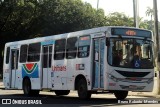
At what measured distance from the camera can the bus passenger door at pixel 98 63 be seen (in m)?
19.0

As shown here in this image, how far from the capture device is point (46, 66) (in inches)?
926

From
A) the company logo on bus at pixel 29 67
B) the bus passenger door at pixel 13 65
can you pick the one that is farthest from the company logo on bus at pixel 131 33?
the bus passenger door at pixel 13 65

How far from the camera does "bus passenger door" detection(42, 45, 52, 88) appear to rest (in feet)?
76.0

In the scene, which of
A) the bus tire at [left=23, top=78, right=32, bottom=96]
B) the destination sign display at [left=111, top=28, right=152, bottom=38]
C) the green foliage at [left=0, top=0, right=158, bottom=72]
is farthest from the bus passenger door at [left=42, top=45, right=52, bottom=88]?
the green foliage at [left=0, top=0, right=158, bottom=72]

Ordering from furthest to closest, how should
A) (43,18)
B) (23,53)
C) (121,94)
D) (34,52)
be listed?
(43,18), (23,53), (34,52), (121,94)

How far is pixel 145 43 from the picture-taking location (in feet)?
64.6

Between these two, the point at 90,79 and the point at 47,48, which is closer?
the point at 90,79

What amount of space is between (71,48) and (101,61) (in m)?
2.49

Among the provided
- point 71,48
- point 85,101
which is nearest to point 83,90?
point 85,101

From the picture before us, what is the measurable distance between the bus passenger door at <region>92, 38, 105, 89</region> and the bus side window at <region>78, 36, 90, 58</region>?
47 cm

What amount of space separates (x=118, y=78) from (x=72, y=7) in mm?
33855

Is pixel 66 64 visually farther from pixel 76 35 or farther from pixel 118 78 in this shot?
pixel 118 78

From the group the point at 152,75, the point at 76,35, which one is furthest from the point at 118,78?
the point at 76,35

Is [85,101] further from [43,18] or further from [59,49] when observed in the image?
[43,18]
